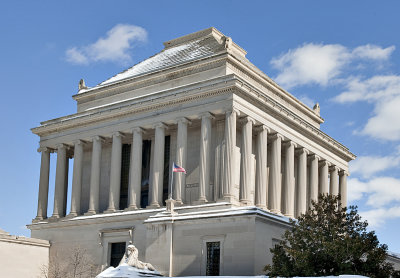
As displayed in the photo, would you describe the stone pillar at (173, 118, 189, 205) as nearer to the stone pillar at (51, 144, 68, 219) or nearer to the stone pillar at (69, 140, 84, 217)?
the stone pillar at (69, 140, 84, 217)

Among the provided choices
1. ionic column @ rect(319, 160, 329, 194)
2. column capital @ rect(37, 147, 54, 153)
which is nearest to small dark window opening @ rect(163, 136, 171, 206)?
column capital @ rect(37, 147, 54, 153)

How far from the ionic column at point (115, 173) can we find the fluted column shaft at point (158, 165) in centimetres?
449

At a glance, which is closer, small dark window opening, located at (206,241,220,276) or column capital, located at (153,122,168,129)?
small dark window opening, located at (206,241,220,276)

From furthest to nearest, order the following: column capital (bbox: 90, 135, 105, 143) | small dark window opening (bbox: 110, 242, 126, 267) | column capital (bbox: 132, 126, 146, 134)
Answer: column capital (bbox: 90, 135, 105, 143)
column capital (bbox: 132, 126, 146, 134)
small dark window opening (bbox: 110, 242, 126, 267)

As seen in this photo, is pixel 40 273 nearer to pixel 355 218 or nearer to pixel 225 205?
pixel 225 205

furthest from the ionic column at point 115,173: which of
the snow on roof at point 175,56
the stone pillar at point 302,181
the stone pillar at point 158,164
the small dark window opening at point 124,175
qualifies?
the stone pillar at point 302,181

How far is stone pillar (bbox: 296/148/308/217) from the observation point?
67.8 meters

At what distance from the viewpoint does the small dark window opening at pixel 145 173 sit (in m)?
65.6

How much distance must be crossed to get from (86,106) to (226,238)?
103ft

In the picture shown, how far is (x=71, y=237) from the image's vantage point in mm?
65250

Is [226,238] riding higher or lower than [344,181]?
lower

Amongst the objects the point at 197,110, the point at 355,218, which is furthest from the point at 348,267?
the point at 197,110

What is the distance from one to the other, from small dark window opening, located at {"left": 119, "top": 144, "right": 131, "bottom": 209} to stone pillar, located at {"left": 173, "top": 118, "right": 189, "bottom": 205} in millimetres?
8994

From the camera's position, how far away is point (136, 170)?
2507 inches
